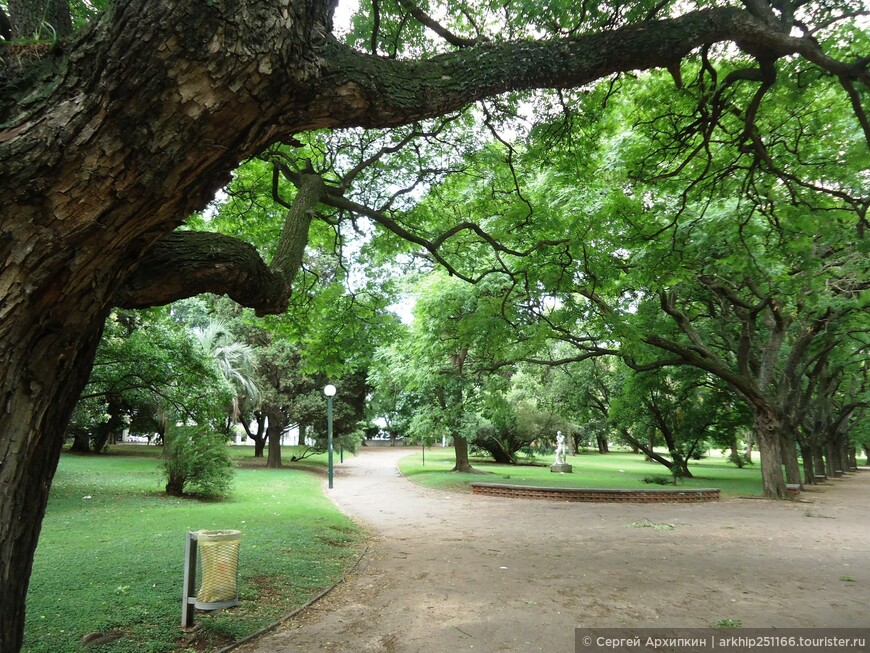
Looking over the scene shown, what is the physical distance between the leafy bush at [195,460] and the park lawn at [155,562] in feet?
1.77

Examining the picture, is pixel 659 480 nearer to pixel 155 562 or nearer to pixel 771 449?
pixel 771 449

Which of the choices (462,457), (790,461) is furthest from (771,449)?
(462,457)

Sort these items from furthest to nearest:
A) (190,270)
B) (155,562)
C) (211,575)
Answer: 1. (155,562)
2. (211,575)
3. (190,270)

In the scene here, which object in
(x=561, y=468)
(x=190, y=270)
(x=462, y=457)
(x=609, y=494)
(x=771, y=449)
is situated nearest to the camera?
(x=190, y=270)

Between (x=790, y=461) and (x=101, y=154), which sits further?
(x=790, y=461)

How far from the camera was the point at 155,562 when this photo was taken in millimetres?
7117

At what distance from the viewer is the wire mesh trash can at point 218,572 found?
5.26 meters

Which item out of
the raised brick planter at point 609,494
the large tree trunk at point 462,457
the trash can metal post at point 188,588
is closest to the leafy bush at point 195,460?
the raised brick planter at point 609,494

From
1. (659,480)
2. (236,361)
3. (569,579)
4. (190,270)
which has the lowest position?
→ (659,480)

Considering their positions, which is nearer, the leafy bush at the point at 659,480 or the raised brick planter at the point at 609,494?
the raised brick planter at the point at 609,494

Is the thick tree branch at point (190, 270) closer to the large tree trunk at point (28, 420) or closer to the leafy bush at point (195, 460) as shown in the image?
the large tree trunk at point (28, 420)

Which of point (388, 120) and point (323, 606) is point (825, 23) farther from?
point (323, 606)

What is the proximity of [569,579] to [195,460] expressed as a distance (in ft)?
32.4

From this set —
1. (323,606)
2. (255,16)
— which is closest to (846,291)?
(323,606)
